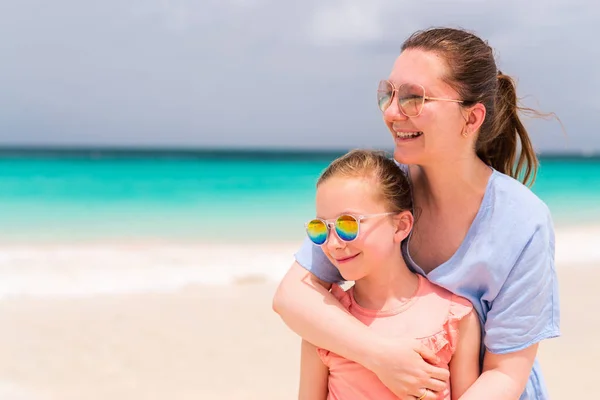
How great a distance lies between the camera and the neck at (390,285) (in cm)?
253

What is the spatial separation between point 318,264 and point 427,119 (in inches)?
27.0

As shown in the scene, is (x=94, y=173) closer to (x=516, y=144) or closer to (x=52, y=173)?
(x=52, y=173)

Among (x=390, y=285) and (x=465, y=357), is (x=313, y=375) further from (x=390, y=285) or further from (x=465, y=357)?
(x=465, y=357)

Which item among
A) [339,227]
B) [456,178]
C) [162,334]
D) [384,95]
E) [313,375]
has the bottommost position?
[162,334]

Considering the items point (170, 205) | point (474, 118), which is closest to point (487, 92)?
point (474, 118)

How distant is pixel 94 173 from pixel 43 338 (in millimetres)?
28790

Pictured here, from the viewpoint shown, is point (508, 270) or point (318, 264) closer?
point (508, 270)

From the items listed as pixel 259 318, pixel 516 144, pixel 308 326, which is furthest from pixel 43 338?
pixel 516 144

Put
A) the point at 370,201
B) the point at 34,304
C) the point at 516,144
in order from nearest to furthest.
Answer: the point at 370,201
the point at 516,144
the point at 34,304

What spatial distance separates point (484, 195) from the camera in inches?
98.6

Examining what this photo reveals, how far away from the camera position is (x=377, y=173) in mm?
2443

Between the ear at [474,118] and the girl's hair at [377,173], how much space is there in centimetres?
29

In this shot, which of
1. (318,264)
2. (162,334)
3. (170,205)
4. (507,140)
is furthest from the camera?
(170,205)

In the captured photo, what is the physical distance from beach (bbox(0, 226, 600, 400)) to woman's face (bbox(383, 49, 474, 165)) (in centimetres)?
280
